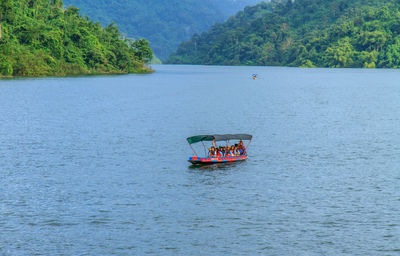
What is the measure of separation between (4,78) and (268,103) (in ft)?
291

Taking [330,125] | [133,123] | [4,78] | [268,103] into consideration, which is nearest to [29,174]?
[133,123]

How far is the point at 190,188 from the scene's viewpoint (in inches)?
1770

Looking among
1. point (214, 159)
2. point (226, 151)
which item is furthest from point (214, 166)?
point (226, 151)

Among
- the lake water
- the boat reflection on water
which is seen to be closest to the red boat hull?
the boat reflection on water

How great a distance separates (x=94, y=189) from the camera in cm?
4412

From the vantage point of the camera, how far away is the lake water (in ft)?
107

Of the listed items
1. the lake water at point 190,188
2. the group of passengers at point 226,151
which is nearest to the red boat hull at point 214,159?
the group of passengers at point 226,151

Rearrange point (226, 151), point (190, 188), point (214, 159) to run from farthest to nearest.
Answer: point (226, 151)
point (214, 159)
point (190, 188)

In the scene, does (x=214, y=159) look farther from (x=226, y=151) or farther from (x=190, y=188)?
(x=190, y=188)

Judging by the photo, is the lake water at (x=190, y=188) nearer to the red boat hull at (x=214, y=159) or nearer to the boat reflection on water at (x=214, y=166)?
the boat reflection on water at (x=214, y=166)

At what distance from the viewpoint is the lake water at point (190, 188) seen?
→ 3266 centimetres

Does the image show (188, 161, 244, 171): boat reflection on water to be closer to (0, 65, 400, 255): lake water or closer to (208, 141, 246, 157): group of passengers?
(0, 65, 400, 255): lake water

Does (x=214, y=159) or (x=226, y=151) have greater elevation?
(x=226, y=151)

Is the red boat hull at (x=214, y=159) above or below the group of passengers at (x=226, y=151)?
below
